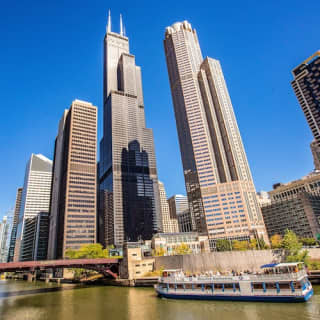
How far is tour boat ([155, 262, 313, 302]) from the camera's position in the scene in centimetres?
4606

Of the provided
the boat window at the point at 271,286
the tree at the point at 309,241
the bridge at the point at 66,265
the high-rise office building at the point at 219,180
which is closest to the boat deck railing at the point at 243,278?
the boat window at the point at 271,286

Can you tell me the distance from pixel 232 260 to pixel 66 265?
58.4 m

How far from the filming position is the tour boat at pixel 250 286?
151ft

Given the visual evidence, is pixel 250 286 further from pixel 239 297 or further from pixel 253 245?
pixel 253 245

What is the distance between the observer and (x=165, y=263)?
298 ft

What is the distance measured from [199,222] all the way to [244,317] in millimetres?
138478

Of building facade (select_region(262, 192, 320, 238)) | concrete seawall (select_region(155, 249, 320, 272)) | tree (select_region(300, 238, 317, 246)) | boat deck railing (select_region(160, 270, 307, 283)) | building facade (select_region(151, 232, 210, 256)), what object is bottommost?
boat deck railing (select_region(160, 270, 307, 283))

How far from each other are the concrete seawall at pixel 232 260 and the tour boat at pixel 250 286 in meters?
24.9

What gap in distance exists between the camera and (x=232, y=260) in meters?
79.3

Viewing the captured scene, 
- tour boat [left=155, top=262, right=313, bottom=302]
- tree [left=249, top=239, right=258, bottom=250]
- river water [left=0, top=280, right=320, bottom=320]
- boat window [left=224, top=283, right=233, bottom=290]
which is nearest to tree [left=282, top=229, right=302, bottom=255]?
river water [left=0, top=280, right=320, bottom=320]

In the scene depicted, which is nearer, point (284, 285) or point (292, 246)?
point (284, 285)

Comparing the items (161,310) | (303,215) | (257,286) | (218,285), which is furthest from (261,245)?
(161,310)

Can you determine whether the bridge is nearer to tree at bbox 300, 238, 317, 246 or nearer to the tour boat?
the tour boat

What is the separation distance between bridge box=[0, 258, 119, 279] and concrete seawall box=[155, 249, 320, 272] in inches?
1091
